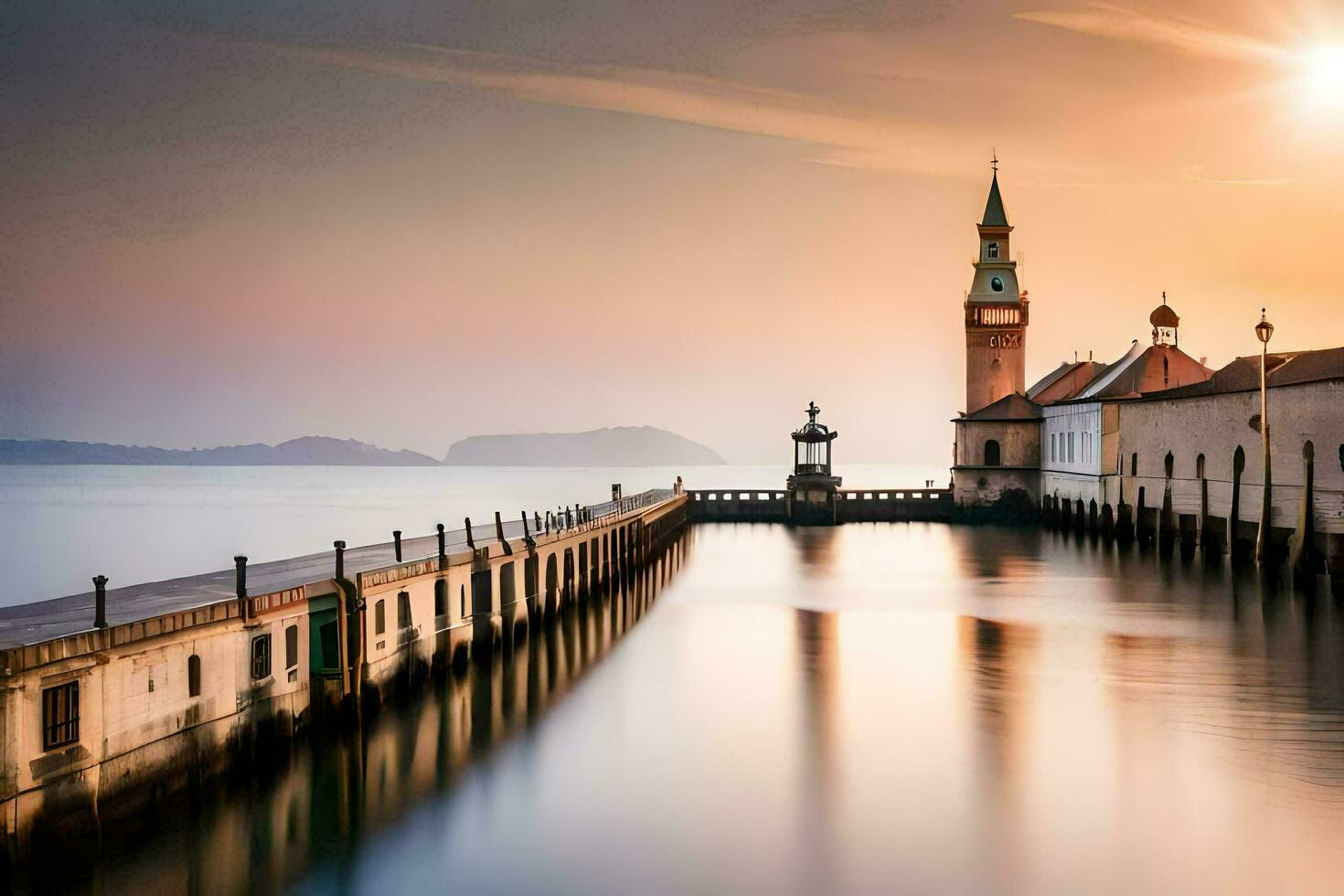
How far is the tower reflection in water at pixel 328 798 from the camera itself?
42.3 feet

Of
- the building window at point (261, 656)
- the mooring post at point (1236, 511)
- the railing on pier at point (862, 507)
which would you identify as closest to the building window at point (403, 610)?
the building window at point (261, 656)

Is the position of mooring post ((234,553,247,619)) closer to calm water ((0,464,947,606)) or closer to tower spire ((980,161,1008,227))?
calm water ((0,464,947,606))

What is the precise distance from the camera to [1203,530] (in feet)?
150

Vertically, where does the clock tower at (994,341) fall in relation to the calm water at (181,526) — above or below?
above

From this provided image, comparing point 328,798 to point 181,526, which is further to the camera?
point 181,526

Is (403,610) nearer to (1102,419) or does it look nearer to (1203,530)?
(1203,530)

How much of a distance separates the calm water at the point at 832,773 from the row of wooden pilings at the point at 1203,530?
3.28 m

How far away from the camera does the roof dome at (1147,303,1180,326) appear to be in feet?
233

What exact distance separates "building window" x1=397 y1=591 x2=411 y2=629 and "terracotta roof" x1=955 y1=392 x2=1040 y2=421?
2186 inches

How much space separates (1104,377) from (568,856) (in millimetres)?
61208

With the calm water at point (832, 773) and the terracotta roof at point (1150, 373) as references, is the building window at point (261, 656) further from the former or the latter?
the terracotta roof at point (1150, 373)

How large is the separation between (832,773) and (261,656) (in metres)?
8.15

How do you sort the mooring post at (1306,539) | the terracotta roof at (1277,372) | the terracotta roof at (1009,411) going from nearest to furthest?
the mooring post at (1306,539)
the terracotta roof at (1277,372)
the terracotta roof at (1009,411)

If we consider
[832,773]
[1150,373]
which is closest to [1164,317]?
[1150,373]
